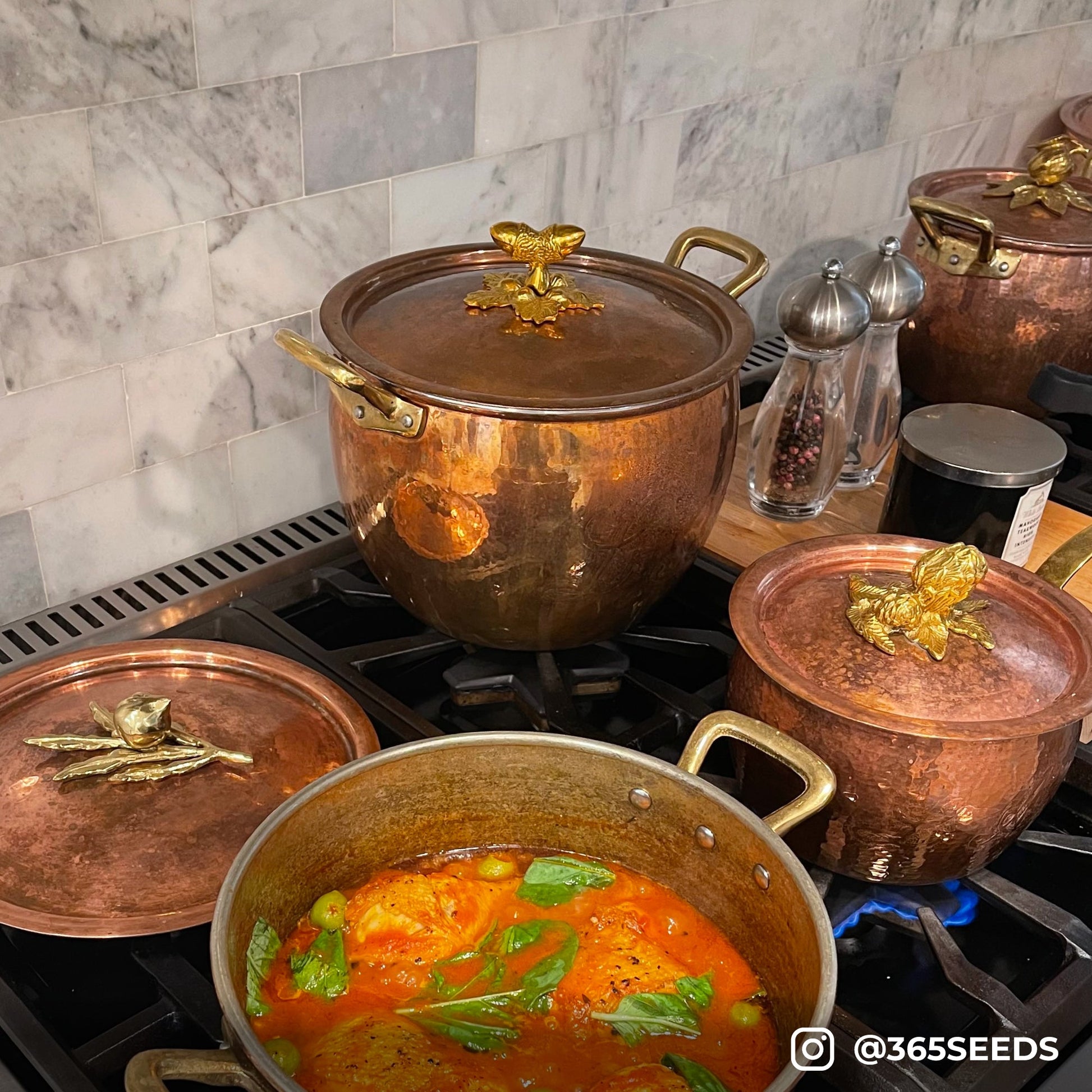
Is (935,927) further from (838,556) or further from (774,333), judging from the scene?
(774,333)

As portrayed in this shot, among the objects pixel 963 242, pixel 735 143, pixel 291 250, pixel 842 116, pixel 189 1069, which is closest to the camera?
pixel 189 1069

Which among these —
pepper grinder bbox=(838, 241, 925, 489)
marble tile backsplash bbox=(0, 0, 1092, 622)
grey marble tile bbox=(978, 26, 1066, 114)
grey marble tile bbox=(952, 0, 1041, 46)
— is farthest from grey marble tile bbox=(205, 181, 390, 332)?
grey marble tile bbox=(978, 26, 1066, 114)

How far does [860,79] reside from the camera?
5.38 ft

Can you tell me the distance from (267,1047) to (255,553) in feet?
2.01

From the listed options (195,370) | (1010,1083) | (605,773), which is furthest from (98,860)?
(1010,1083)

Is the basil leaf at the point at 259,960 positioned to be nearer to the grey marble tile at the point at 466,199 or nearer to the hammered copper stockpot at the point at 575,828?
the hammered copper stockpot at the point at 575,828

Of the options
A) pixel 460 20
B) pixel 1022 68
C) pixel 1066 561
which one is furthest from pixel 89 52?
pixel 1022 68

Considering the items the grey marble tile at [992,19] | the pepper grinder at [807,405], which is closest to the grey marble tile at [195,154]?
the pepper grinder at [807,405]

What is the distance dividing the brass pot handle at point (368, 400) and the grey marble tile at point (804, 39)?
2.65 feet

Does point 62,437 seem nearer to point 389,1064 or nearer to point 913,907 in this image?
point 389,1064

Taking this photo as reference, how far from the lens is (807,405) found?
1229 mm

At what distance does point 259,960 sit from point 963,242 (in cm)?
103

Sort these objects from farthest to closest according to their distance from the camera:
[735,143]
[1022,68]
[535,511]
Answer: [1022,68] → [735,143] → [535,511]

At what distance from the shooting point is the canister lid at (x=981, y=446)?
3.52 feet
